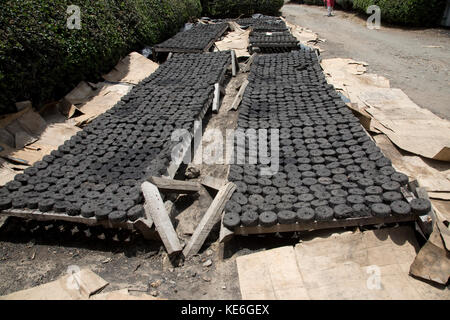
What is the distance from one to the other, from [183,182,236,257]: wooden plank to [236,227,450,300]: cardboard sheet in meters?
0.62

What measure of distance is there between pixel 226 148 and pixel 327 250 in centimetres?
319

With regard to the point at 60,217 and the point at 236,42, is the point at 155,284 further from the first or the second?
the point at 236,42

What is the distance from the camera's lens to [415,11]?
615 inches

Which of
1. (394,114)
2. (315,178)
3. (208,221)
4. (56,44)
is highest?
(56,44)

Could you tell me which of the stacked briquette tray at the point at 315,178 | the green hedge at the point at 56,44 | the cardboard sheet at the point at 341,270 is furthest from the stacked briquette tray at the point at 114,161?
the green hedge at the point at 56,44

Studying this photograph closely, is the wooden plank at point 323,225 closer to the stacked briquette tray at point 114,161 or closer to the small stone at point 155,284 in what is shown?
the small stone at point 155,284

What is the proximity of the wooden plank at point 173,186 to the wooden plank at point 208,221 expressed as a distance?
58 cm

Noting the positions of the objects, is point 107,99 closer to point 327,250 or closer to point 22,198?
point 22,198

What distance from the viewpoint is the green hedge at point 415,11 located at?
15414mm

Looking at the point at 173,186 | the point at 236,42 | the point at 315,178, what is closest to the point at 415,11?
the point at 236,42

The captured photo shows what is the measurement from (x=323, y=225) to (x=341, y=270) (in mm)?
563

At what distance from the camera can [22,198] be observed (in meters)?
4.29

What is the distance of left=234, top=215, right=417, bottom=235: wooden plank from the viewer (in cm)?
362
